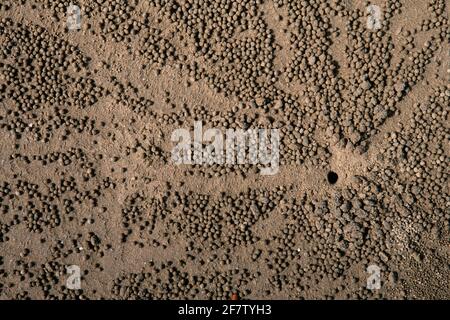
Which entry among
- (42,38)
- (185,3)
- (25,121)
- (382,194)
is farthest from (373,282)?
(42,38)

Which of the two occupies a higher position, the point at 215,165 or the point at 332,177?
the point at 215,165

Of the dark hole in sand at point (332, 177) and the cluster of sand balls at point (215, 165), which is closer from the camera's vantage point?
the cluster of sand balls at point (215, 165)

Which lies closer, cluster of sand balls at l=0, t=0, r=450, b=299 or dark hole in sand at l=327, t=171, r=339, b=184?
cluster of sand balls at l=0, t=0, r=450, b=299

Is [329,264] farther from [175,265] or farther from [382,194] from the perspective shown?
[175,265]

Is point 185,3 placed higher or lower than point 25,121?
higher
